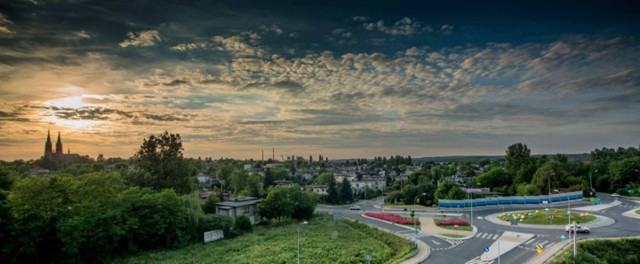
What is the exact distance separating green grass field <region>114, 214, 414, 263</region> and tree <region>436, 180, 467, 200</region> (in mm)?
21568

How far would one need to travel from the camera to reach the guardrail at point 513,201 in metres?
59.6

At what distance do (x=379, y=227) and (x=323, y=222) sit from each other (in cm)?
920

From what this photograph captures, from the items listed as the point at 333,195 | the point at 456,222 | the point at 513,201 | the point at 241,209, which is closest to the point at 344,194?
the point at 333,195

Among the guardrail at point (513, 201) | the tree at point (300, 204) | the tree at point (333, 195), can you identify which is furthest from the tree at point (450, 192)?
the tree at point (333, 195)

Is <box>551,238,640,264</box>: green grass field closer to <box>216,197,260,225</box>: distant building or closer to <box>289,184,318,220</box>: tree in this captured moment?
<box>289,184,318,220</box>: tree

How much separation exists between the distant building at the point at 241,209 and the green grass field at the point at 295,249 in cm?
697

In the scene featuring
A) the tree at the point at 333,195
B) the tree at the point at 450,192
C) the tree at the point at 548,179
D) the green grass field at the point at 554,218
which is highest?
the tree at the point at 548,179

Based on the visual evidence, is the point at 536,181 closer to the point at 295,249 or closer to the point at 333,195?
the point at 333,195

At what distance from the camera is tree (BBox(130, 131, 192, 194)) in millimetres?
56781

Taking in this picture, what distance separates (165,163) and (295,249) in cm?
2994

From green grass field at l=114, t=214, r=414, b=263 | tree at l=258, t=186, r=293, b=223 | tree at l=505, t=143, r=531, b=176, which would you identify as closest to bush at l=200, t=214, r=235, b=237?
green grass field at l=114, t=214, r=414, b=263

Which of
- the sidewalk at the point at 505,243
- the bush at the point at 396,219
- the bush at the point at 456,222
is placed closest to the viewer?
the sidewalk at the point at 505,243

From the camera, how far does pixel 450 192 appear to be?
6412cm

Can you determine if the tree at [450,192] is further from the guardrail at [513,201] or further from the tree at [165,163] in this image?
the tree at [165,163]
